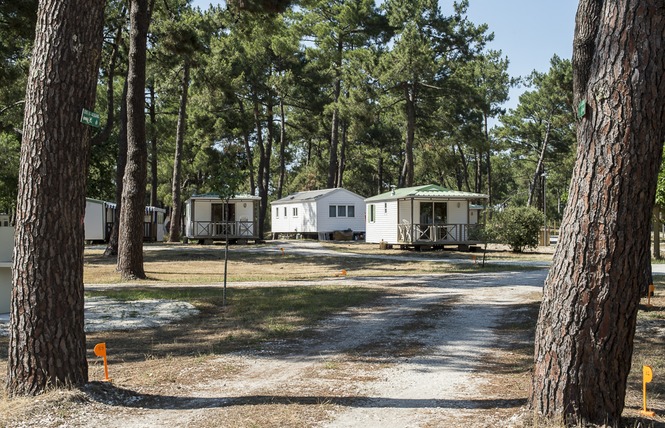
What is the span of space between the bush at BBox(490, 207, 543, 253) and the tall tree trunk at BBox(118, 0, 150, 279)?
49.9ft

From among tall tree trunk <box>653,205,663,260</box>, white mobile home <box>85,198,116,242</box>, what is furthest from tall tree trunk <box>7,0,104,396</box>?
white mobile home <box>85,198,116,242</box>

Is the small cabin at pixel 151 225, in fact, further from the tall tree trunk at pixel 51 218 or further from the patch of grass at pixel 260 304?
the tall tree trunk at pixel 51 218

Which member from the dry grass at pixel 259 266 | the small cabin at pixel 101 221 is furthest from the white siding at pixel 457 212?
the small cabin at pixel 101 221

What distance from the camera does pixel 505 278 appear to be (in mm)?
16766

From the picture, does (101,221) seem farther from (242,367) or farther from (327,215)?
(242,367)

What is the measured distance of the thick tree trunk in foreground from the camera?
4418mm

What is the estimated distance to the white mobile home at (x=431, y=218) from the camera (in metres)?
29.5

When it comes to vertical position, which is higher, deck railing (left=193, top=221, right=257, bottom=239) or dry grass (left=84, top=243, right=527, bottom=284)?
deck railing (left=193, top=221, right=257, bottom=239)

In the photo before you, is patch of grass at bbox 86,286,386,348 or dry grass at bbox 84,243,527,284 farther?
dry grass at bbox 84,243,527,284

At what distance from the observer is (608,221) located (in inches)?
175

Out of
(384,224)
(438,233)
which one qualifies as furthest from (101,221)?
(438,233)

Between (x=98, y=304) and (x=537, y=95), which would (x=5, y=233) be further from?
(x=537, y=95)

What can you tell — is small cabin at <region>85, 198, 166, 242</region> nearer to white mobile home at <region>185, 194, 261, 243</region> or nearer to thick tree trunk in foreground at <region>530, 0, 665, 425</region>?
white mobile home at <region>185, 194, 261, 243</region>

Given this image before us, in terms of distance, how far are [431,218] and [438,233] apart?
0.94 m
